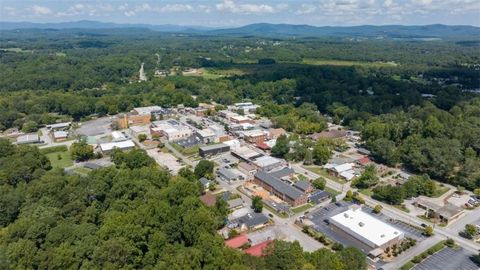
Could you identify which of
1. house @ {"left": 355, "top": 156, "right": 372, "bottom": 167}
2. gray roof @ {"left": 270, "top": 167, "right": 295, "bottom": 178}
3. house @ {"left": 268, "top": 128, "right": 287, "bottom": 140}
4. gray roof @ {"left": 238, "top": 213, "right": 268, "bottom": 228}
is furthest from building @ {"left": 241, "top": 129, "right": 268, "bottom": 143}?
gray roof @ {"left": 238, "top": 213, "right": 268, "bottom": 228}

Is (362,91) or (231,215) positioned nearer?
(231,215)

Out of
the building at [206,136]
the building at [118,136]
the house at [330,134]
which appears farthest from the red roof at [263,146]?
the building at [118,136]

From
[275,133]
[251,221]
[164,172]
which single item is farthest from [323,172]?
[164,172]

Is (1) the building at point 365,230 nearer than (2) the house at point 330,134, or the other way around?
(1) the building at point 365,230

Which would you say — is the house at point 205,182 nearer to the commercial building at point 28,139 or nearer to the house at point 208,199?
the house at point 208,199

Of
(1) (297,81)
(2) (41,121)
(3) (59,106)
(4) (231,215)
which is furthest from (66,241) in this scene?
(1) (297,81)

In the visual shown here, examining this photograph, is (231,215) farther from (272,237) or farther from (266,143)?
(266,143)
